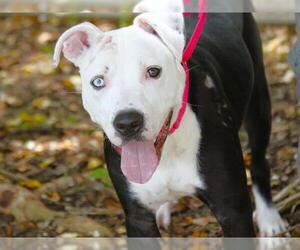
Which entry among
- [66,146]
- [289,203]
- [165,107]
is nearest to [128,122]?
[165,107]

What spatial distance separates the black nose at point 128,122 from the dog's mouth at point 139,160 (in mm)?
177

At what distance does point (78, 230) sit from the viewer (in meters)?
5.11

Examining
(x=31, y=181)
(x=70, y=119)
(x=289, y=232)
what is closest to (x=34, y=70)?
(x=70, y=119)

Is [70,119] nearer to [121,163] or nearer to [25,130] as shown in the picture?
[25,130]

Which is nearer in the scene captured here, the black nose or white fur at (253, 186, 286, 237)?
the black nose

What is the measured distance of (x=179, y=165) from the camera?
3.81 metres

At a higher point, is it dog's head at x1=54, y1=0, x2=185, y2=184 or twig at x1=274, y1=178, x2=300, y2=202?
dog's head at x1=54, y1=0, x2=185, y2=184

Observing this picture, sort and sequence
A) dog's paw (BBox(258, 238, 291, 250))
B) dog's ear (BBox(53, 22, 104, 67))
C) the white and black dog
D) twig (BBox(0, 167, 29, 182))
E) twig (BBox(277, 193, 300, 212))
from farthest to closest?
twig (BBox(0, 167, 29, 182)) < twig (BBox(277, 193, 300, 212)) < dog's paw (BBox(258, 238, 291, 250)) < dog's ear (BBox(53, 22, 104, 67)) < the white and black dog

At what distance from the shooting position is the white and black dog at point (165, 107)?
340 cm

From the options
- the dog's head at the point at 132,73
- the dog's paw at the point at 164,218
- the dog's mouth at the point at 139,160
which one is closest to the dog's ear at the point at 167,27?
the dog's head at the point at 132,73

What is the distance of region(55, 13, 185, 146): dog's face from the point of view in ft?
10.9

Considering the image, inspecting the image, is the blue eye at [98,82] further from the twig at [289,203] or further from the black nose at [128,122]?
the twig at [289,203]

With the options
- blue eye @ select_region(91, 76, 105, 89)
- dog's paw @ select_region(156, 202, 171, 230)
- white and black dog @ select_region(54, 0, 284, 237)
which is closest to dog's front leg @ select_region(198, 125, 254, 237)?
white and black dog @ select_region(54, 0, 284, 237)

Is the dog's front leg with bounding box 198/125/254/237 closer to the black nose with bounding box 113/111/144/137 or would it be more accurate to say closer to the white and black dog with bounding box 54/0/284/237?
the white and black dog with bounding box 54/0/284/237
